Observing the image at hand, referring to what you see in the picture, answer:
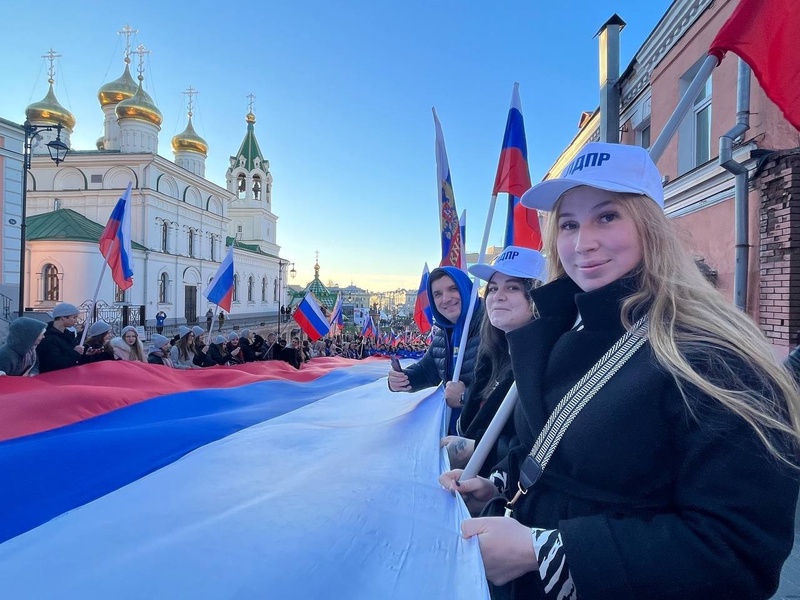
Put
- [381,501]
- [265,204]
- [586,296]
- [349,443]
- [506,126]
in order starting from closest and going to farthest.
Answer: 1. [586,296]
2. [381,501]
3. [349,443]
4. [506,126]
5. [265,204]

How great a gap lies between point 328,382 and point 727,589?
5669 millimetres

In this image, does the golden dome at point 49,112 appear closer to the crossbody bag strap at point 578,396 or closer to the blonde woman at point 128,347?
the blonde woman at point 128,347

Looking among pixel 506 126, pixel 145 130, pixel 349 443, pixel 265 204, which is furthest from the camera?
pixel 265 204

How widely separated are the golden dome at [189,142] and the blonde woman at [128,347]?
4489cm

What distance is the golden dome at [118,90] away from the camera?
131 feet

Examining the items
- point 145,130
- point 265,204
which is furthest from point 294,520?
point 265,204

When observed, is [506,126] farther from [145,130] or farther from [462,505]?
[145,130]

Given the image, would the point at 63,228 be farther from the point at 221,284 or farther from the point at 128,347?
the point at 128,347

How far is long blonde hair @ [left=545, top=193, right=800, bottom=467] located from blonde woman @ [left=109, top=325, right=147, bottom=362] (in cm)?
789

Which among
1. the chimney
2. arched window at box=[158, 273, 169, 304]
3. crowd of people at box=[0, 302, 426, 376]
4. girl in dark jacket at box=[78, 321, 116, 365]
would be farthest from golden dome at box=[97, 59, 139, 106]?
the chimney

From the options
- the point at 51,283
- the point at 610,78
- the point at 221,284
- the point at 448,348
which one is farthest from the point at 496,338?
the point at 51,283

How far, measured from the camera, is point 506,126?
12.4 ft

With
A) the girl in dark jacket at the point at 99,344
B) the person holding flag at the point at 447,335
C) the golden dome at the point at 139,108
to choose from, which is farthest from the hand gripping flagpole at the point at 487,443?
the golden dome at the point at 139,108

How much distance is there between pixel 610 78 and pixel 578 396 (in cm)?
1148
